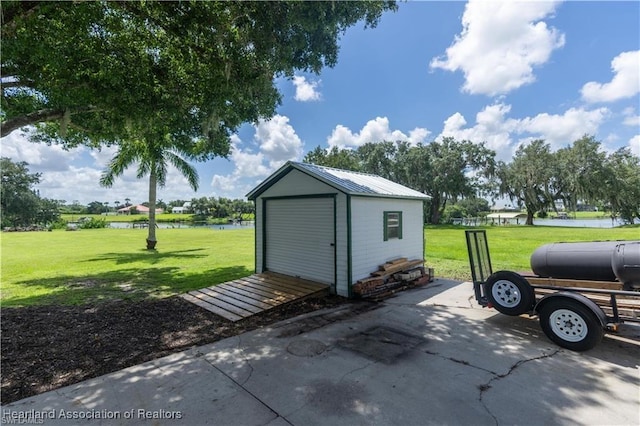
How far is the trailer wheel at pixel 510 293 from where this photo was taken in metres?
4.34

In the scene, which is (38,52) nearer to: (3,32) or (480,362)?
(3,32)

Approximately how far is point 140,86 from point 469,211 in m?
80.6

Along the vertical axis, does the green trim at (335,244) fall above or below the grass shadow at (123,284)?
above

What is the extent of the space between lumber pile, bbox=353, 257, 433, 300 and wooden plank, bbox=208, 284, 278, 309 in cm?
204

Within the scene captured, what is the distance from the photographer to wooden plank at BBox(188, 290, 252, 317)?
5.64 metres

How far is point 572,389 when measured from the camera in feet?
9.77

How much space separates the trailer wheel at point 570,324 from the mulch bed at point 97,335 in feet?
12.2

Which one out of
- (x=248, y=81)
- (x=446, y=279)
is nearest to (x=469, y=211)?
(x=446, y=279)

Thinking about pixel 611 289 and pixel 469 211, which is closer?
pixel 611 289

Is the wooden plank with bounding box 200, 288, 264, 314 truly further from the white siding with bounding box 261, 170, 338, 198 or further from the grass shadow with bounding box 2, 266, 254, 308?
the white siding with bounding box 261, 170, 338, 198

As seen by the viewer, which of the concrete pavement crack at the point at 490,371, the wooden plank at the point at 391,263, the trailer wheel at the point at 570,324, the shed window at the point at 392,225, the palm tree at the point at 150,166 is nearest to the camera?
the concrete pavement crack at the point at 490,371

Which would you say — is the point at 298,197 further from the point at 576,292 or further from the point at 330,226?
the point at 576,292

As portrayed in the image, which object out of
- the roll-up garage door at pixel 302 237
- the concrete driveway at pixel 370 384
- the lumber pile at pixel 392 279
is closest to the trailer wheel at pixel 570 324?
the concrete driveway at pixel 370 384

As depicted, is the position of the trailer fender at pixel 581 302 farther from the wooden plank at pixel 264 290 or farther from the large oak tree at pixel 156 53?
the large oak tree at pixel 156 53
